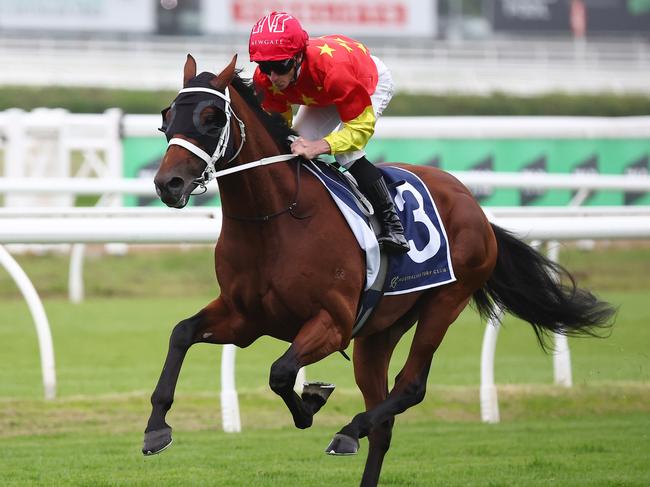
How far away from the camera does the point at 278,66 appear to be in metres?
4.18

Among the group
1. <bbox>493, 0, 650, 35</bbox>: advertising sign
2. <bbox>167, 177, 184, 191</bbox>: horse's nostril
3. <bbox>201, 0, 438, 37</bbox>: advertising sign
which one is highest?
<bbox>167, 177, 184, 191</bbox>: horse's nostril

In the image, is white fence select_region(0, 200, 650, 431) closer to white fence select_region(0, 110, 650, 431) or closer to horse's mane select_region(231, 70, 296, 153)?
white fence select_region(0, 110, 650, 431)

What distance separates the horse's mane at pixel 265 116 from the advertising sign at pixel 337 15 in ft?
81.8

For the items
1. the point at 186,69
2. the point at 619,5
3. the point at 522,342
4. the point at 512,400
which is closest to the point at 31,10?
the point at 619,5

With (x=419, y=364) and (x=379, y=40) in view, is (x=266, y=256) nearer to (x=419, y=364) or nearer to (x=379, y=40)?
(x=419, y=364)

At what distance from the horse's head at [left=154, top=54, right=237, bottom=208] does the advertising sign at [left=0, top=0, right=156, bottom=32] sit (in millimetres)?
25294

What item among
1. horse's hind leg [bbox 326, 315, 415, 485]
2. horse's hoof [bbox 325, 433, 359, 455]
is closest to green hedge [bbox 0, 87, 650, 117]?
horse's hind leg [bbox 326, 315, 415, 485]

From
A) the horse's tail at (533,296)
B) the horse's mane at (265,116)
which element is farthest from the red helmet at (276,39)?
the horse's tail at (533,296)

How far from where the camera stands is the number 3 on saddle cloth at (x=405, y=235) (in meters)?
4.42

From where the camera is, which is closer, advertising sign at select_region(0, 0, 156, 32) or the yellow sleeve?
the yellow sleeve

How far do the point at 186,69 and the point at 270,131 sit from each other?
1.26 feet

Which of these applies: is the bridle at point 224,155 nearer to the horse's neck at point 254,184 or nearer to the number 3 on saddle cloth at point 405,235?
the horse's neck at point 254,184

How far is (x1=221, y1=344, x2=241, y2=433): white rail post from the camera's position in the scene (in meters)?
5.82

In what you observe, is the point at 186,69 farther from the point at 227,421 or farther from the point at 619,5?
the point at 619,5
